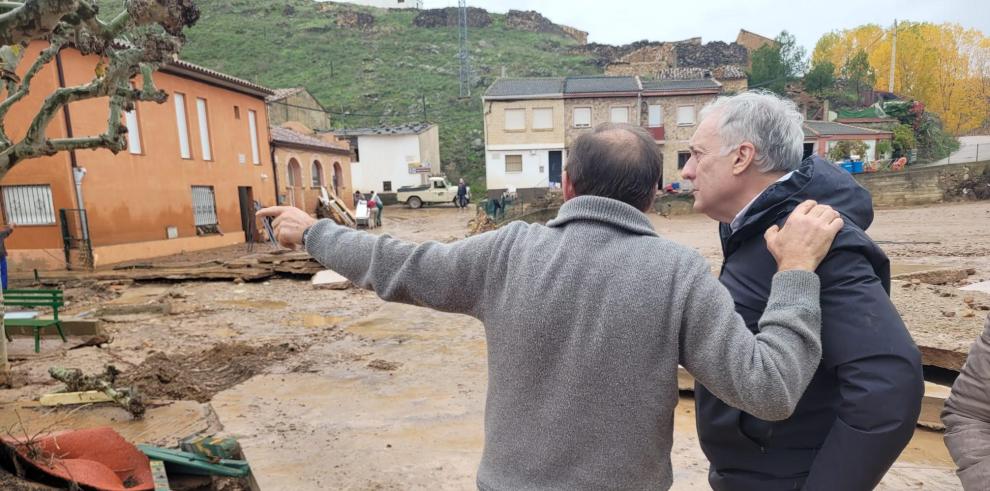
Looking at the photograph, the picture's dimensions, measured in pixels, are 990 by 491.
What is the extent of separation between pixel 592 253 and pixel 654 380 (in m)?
0.32

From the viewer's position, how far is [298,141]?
916 inches

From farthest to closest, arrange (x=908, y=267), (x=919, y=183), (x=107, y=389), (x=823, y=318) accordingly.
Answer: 1. (x=919, y=183)
2. (x=908, y=267)
3. (x=107, y=389)
4. (x=823, y=318)

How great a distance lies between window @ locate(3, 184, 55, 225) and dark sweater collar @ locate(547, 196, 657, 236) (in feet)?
51.0

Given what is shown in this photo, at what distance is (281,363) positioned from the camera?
6.54 m

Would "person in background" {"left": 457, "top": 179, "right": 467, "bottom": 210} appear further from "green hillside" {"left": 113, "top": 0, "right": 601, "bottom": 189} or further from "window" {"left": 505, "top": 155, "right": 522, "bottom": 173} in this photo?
"green hillside" {"left": 113, "top": 0, "right": 601, "bottom": 189}

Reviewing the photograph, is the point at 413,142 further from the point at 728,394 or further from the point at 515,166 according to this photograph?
the point at 728,394

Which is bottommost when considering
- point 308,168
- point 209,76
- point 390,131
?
point 308,168

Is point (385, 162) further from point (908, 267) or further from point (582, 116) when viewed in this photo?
point (908, 267)

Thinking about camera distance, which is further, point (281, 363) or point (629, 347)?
point (281, 363)

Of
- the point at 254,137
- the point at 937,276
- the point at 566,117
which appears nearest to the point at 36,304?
the point at 937,276

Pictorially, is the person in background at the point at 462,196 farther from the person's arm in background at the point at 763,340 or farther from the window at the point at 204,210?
the person's arm in background at the point at 763,340

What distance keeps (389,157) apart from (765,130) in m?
32.8

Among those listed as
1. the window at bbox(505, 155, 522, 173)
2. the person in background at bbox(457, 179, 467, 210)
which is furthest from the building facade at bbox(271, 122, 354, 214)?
the window at bbox(505, 155, 522, 173)

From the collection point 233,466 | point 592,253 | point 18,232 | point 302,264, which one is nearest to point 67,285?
point 18,232
